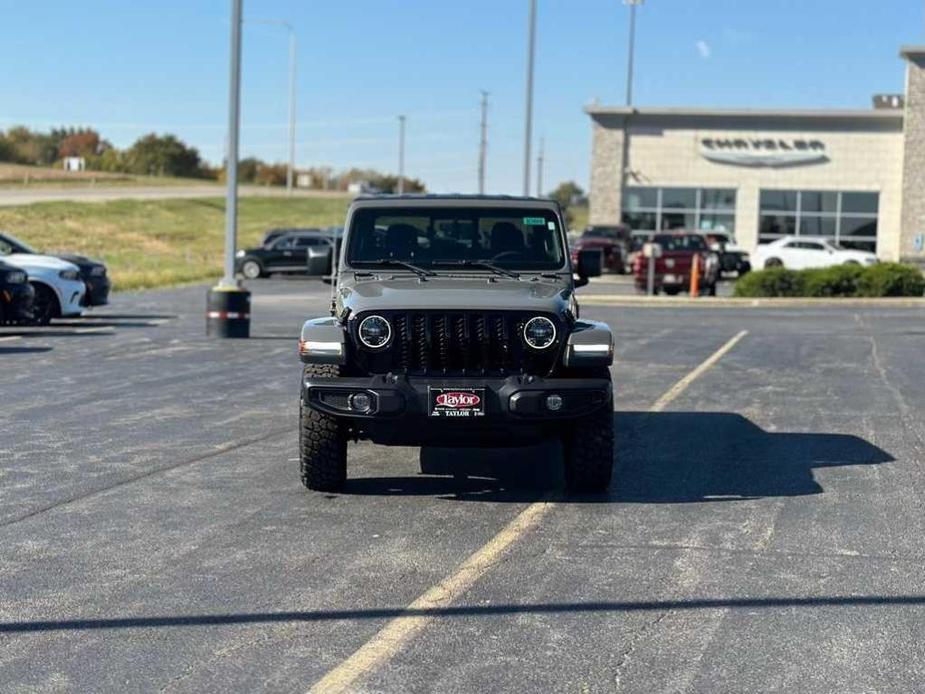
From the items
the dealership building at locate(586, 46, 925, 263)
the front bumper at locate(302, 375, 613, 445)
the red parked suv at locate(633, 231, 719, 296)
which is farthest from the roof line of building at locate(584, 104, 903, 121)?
the front bumper at locate(302, 375, 613, 445)

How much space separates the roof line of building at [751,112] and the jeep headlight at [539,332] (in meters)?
47.2

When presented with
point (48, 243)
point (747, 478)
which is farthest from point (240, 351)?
point (48, 243)

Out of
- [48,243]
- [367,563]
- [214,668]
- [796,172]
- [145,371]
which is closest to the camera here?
[214,668]

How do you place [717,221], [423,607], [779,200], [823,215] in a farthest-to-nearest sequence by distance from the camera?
[717,221], [779,200], [823,215], [423,607]

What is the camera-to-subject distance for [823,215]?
5503 centimetres

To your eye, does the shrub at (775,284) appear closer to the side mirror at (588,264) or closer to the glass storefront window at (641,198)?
the glass storefront window at (641,198)

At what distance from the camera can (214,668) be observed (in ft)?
17.5

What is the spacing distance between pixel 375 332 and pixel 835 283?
Result: 29.0 metres

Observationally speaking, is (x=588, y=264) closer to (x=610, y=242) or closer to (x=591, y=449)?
(x=591, y=449)

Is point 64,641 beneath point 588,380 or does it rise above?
beneath

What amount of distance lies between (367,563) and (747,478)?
11.9ft

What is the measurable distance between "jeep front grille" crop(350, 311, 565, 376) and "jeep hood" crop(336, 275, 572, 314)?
5 cm

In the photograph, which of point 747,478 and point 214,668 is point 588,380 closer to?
point 747,478

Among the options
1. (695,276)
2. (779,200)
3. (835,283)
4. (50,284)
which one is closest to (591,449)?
(50,284)
